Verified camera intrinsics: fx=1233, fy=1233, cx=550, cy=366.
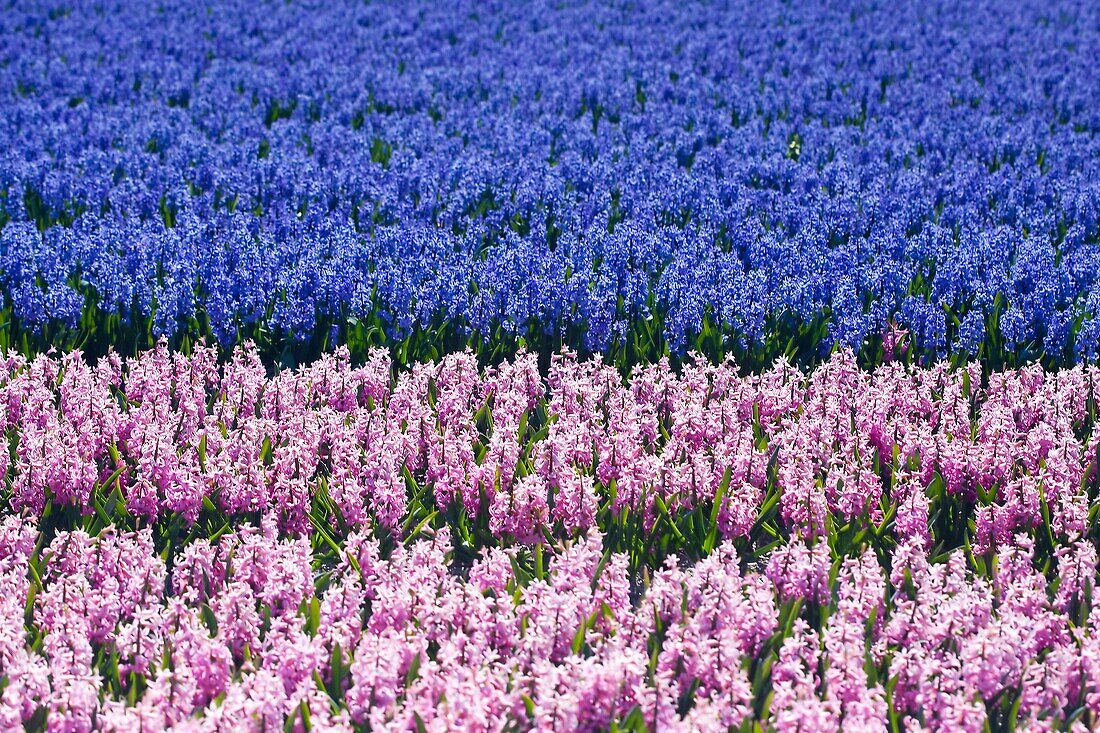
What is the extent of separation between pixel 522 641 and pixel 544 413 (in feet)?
6.92

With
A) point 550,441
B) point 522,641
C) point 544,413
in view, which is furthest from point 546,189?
point 522,641

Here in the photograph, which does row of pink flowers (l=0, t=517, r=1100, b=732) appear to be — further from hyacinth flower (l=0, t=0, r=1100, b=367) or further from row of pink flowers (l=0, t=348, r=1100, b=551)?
hyacinth flower (l=0, t=0, r=1100, b=367)

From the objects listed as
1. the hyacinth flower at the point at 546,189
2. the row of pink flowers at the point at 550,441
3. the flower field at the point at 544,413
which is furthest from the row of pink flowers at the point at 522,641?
the hyacinth flower at the point at 546,189

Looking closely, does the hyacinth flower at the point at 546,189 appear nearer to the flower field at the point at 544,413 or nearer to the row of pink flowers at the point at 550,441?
the flower field at the point at 544,413

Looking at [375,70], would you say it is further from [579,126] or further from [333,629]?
[333,629]

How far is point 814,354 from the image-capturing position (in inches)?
277

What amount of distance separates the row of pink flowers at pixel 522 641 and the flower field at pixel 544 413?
2 cm

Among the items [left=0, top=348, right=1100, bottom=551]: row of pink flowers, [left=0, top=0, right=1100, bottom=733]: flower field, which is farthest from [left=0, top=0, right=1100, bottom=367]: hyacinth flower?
[left=0, top=348, right=1100, bottom=551]: row of pink flowers

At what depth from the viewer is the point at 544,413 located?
6.26 meters

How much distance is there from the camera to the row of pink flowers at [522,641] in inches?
152

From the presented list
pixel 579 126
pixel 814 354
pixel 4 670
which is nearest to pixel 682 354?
pixel 814 354

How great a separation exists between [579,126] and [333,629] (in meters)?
7.94

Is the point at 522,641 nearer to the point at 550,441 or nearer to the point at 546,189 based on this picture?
the point at 550,441

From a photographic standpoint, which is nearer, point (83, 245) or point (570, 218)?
point (83, 245)
